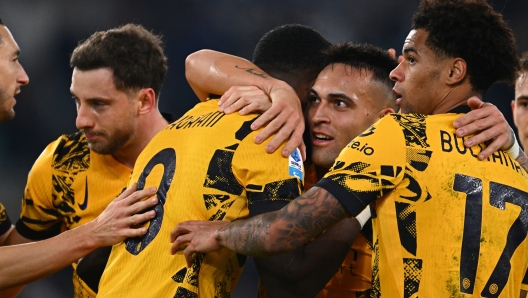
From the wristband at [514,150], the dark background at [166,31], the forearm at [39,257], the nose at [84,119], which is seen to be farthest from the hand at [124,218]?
the dark background at [166,31]

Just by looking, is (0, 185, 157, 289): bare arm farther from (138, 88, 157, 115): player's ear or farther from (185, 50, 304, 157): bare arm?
(138, 88, 157, 115): player's ear

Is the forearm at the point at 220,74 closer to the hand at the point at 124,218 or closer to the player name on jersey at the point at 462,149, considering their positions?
the hand at the point at 124,218

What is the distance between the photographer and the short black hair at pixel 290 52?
3.34 m

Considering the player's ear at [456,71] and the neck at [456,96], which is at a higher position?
the player's ear at [456,71]

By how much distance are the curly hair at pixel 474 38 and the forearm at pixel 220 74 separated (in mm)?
767

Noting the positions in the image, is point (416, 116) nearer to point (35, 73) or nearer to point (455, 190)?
point (455, 190)

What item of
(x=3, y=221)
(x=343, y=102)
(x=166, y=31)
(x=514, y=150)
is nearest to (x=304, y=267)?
(x=514, y=150)

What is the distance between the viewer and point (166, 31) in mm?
6934

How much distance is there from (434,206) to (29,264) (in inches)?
75.7

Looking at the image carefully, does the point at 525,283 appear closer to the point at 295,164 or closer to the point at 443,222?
the point at 443,222

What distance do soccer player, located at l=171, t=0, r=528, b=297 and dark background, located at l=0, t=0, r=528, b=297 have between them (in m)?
4.32

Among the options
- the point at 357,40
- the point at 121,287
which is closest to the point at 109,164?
the point at 121,287

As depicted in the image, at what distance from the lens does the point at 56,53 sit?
6.62 meters

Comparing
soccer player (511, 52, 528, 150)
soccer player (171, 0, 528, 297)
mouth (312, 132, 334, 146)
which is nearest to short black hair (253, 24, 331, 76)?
mouth (312, 132, 334, 146)
